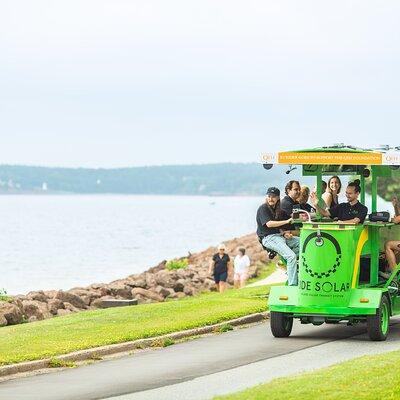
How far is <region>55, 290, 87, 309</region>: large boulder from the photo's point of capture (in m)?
35.0

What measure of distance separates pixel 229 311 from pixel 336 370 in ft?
28.8

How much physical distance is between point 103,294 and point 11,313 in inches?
485

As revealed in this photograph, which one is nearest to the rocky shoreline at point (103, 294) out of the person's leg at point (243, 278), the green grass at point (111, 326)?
the person's leg at point (243, 278)

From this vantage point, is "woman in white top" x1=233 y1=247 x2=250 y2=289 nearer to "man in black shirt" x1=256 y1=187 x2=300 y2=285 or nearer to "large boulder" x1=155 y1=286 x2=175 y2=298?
"large boulder" x1=155 y1=286 x2=175 y2=298

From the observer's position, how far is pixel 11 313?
2758 cm

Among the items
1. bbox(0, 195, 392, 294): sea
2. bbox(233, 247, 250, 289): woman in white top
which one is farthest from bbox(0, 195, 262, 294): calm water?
bbox(233, 247, 250, 289): woman in white top

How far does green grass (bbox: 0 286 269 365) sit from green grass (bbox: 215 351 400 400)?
4.65 metres

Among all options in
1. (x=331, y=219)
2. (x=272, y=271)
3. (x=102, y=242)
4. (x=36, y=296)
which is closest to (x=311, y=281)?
(x=331, y=219)

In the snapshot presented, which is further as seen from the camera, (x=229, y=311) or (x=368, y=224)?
(x=229, y=311)

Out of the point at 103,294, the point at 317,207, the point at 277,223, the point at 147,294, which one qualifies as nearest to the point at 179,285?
the point at 147,294

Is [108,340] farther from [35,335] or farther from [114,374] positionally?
[114,374]

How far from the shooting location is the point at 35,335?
21031 mm

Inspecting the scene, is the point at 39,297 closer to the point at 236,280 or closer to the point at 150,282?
the point at 236,280

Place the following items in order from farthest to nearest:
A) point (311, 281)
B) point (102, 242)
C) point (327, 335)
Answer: point (102, 242), point (327, 335), point (311, 281)
